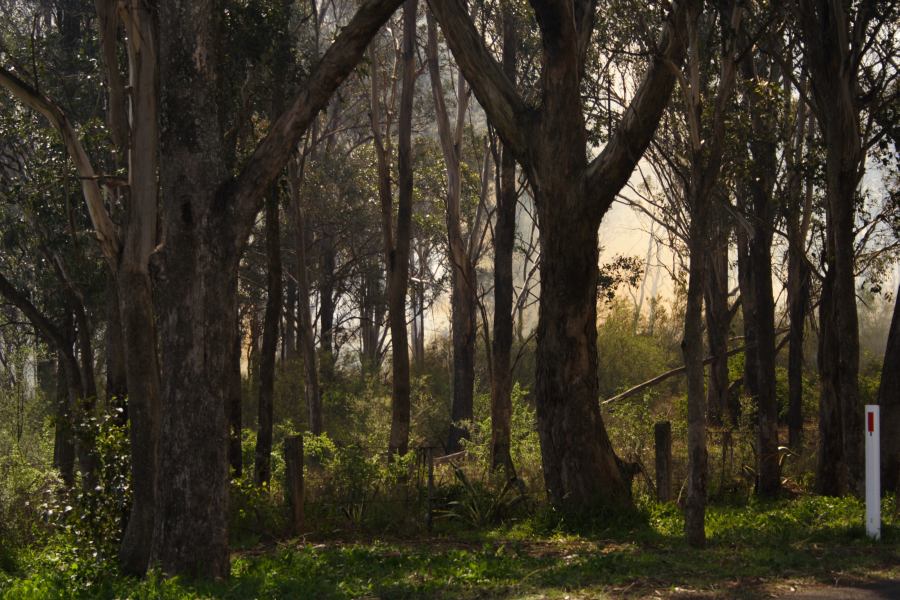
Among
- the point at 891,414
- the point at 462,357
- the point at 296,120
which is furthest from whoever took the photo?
the point at 462,357

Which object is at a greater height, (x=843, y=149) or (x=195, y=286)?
(x=843, y=149)

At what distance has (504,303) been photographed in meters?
17.4

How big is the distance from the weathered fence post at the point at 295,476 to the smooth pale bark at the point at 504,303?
2.92 m

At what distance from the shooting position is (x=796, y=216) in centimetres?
1842

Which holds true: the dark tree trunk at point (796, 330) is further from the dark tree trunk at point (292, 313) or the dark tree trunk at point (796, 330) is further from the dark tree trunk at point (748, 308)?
the dark tree trunk at point (292, 313)

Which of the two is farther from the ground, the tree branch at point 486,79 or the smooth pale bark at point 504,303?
the tree branch at point 486,79

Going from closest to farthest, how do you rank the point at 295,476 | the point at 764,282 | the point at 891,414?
the point at 295,476
the point at 891,414
the point at 764,282

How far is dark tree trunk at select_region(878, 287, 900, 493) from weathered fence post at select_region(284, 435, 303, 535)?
24.6 ft

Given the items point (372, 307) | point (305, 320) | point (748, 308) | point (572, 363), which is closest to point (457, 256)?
Answer: point (305, 320)

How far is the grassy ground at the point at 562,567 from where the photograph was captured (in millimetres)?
7727

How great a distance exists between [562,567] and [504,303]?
9.00m

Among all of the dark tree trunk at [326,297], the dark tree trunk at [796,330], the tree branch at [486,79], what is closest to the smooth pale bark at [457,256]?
the dark tree trunk at [796,330]

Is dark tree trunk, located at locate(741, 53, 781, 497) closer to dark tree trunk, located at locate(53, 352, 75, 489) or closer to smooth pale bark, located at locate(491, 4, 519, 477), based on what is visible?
smooth pale bark, located at locate(491, 4, 519, 477)

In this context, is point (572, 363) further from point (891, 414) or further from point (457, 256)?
point (457, 256)
